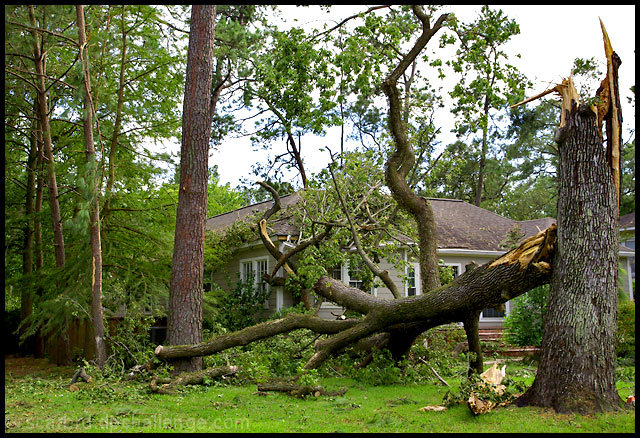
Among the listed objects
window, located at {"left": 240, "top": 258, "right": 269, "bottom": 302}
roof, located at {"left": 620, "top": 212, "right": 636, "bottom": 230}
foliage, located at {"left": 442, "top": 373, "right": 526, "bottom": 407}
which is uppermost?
roof, located at {"left": 620, "top": 212, "right": 636, "bottom": 230}

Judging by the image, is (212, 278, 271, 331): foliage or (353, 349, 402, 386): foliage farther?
(212, 278, 271, 331): foliage

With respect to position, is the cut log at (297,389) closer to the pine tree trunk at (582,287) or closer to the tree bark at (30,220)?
the pine tree trunk at (582,287)

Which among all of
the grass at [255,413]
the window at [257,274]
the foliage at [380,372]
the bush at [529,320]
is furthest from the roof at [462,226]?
the grass at [255,413]

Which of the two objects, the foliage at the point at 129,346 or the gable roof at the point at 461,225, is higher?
the gable roof at the point at 461,225

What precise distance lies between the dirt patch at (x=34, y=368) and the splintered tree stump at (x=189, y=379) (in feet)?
12.6

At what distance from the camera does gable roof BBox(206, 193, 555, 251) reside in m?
17.1

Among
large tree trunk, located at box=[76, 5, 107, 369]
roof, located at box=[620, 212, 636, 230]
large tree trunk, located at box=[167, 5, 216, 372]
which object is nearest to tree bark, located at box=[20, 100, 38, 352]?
large tree trunk, located at box=[76, 5, 107, 369]

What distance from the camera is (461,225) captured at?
1992cm

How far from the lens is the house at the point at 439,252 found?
Answer: 1641 cm

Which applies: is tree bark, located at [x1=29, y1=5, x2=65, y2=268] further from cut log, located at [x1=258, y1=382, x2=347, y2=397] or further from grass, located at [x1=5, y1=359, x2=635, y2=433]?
cut log, located at [x1=258, y1=382, x2=347, y2=397]

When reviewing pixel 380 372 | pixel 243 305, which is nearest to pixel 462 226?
pixel 243 305

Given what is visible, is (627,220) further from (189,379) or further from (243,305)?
(189,379)

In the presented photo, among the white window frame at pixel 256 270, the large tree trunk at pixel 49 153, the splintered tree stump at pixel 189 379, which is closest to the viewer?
the splintered tree stump at pixel 189 379

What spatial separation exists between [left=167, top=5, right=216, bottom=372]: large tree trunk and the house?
524 centimetres
